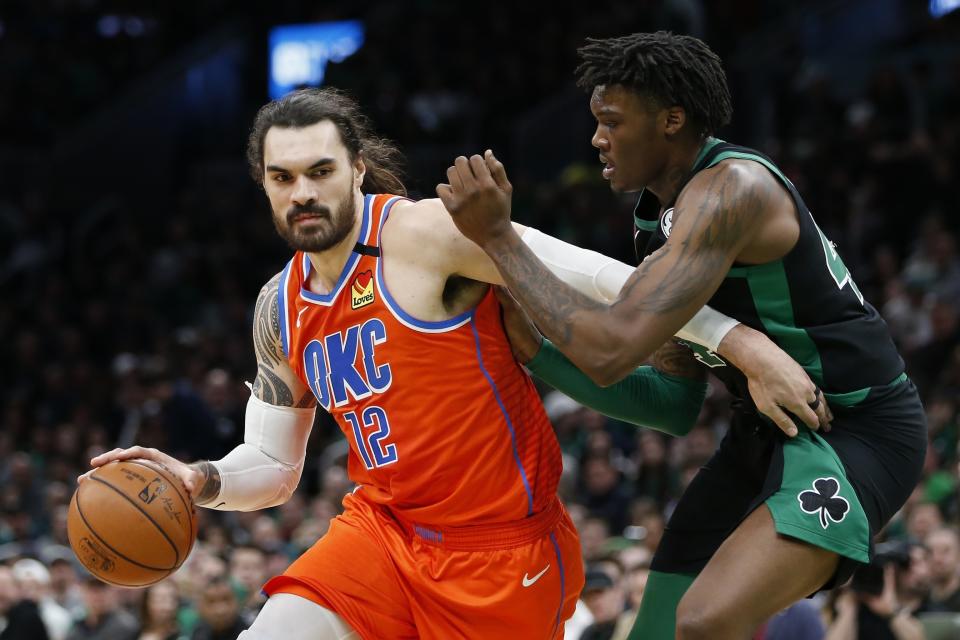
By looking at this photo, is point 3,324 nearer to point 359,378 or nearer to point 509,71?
point 509,71

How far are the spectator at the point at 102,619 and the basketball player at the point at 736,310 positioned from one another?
559cm

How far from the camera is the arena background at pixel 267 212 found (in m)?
9.19

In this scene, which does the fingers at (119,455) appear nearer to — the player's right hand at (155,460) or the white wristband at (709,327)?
the player's right hand at (155,460)

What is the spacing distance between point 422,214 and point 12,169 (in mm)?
14525

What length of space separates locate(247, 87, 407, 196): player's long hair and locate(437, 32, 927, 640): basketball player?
2.18 ft

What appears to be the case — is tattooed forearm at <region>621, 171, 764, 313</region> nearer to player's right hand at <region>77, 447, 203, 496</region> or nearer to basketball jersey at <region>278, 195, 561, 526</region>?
basketball jersey at <region>278, 195, 561, 526</region>

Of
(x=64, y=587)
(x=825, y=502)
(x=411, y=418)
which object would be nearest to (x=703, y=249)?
(x=825, y=502)

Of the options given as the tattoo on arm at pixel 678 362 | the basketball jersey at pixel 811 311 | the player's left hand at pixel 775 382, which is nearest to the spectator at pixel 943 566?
the tattoo on arm at pixel 678 362

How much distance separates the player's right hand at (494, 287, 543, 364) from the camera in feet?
13.7

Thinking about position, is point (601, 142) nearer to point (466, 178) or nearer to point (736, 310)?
point (466, 178)

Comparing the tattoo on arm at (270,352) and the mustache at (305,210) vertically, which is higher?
the mustache at (305,210)

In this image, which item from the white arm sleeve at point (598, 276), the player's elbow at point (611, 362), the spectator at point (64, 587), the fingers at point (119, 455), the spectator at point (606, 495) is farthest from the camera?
the spectator at point (64, 587)

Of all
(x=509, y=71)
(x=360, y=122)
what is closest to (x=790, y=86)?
(x=509, y=71)

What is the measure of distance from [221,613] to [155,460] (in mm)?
3781
